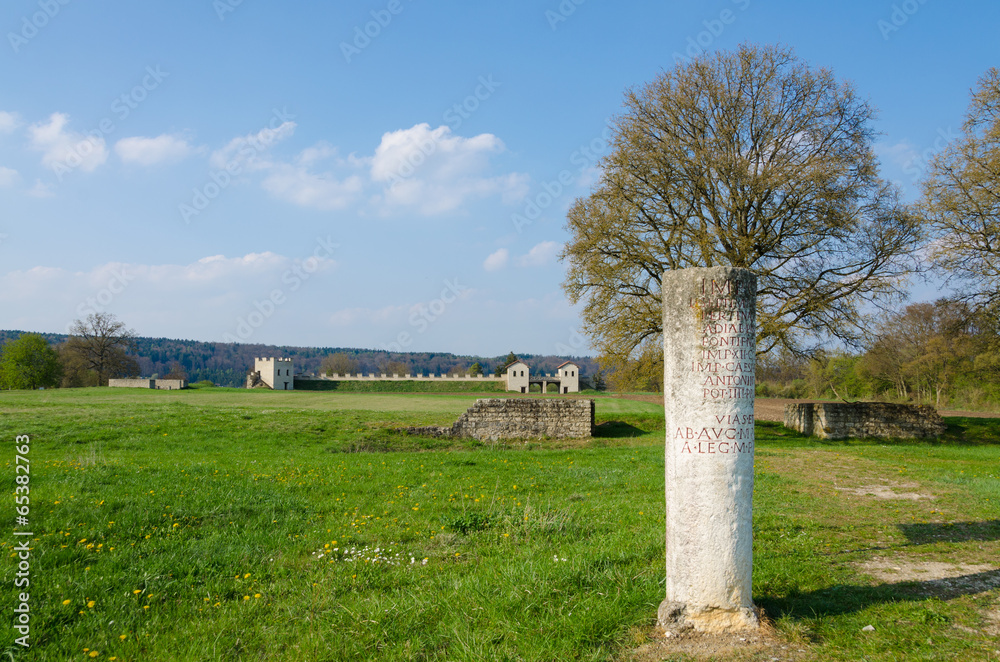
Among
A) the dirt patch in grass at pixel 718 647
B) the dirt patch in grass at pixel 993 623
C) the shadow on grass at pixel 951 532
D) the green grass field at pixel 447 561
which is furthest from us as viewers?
the shadow on grass at pixel 951 532

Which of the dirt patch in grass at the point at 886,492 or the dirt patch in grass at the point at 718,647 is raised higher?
the dirt patch in grass at the point at 718,647

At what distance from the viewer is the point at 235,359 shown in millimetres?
153500

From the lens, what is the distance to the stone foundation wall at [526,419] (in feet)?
65.4

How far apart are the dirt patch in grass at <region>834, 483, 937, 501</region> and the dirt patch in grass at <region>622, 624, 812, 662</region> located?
6.82 m

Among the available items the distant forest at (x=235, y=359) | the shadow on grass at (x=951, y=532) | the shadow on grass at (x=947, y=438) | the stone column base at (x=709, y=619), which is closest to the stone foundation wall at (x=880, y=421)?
the shadow on grass at (x=947, y=438)

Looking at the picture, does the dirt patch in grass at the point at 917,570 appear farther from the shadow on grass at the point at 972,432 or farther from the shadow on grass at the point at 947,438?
the shadow on grass at the point at 972,432

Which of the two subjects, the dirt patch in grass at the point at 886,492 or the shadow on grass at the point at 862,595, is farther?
the dirt patch in grass at the point at 886,492

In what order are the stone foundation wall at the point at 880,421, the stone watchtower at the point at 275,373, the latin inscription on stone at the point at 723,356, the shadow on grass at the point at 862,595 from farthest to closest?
the stone watchtower at the point at 275,373 → the stone foundation wall at the point at 880,421 → the shadow on grass at the point at 862,595 → the latin inscription on stone at the point at 723,356

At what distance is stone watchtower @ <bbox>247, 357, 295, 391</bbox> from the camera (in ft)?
249

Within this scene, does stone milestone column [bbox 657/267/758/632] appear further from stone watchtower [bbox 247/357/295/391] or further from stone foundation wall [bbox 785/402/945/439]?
stone watchtower [bbox 247/357/295/391]

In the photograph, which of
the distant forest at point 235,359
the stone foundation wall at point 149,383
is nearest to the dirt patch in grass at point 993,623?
the stone foundation wall at point 149,383

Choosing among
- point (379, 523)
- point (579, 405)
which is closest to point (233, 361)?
point (579, 405)

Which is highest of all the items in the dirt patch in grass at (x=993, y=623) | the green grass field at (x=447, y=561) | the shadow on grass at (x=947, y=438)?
the dirt patch in grass at (x=993, y=623)

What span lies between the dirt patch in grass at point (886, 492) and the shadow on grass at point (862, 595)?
14.8 feet
